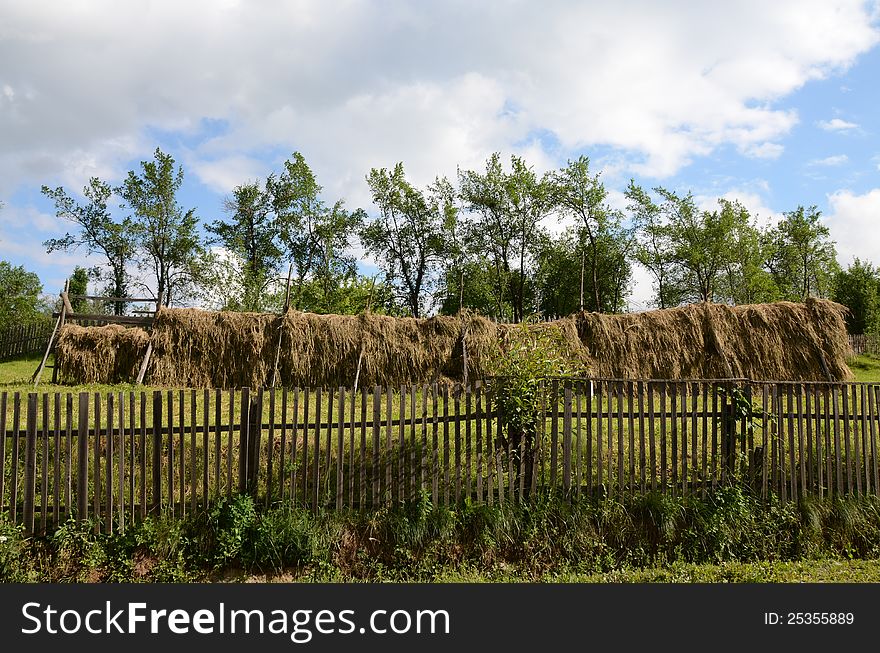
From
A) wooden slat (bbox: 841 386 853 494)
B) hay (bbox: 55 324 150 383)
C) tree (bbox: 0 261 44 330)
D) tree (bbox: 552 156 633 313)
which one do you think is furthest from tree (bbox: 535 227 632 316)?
tree (bbox: 0 261 44 330)

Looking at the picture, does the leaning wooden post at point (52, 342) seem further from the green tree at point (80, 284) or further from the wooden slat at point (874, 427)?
the green tree at point (80, 284)

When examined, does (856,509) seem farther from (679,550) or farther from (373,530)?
(373,530)

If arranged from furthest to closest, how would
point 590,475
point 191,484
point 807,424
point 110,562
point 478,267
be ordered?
point 478,267, point 807,424, point 590,475, point 191,484, point 110,562

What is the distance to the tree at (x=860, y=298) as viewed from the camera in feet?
115

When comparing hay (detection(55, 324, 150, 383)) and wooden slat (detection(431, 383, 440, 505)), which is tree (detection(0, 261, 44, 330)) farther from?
wooden slat (detection(431, 383, 440, 505))

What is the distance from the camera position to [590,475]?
257 inches

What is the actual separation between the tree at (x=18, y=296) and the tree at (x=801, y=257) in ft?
172

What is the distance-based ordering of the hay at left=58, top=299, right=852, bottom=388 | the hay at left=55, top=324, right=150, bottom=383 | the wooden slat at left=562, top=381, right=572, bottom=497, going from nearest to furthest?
the wooden slat at left=562, top=381, right=572, bottom=497 < the hay at left=55, top=324, right=150, bottom=383 < the hay at left=58, top=299, right=852, bottom=388

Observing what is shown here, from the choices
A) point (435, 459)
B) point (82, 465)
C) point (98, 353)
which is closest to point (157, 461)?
point (82, 465)

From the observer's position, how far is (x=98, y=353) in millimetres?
14359

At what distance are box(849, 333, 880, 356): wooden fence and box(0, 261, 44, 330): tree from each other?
4859 cm

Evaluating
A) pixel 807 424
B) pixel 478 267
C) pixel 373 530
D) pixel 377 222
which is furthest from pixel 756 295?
pixel 373 530

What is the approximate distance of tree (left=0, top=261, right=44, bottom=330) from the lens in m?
39.5

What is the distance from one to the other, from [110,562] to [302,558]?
1.93 m
